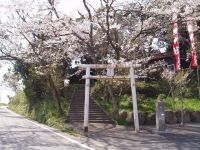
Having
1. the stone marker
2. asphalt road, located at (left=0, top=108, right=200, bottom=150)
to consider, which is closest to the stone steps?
the stone marker

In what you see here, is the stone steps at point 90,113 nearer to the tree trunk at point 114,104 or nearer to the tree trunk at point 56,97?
the tree trunk at point 114,104

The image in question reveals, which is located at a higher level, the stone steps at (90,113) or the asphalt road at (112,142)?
the stone steps at (90,113)

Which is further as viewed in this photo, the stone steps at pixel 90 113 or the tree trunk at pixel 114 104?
the stone steps at pixel 90 113

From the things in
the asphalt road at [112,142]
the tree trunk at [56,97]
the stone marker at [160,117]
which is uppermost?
the tree trunk at [56,97]

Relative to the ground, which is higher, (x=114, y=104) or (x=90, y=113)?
(x=114, y=104)

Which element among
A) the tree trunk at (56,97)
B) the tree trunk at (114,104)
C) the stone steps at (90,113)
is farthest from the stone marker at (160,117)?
the tree trunk at (56,97)

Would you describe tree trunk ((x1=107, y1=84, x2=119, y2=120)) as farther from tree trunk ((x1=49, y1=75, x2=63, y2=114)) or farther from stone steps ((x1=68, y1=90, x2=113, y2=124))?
tree trunk ((x1=49, y1=75, x2=63, y2=114))

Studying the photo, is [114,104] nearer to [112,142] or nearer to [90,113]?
[90,113]

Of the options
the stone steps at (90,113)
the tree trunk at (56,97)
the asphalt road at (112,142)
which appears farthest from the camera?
the tree trunk at (56,97)

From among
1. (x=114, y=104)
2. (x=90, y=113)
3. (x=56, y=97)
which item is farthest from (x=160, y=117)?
(x=56, y=97)

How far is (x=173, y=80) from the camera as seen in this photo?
2159 centimetres

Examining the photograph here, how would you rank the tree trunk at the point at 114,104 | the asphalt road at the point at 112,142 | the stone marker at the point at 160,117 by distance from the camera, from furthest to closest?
the tree trunk at the point at 114,104
the stone marker at the point at 160,117
the asphalt road at the point at 112,142

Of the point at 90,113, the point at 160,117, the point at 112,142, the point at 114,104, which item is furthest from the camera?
the point at 90,113

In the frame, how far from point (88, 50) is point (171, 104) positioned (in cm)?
755
